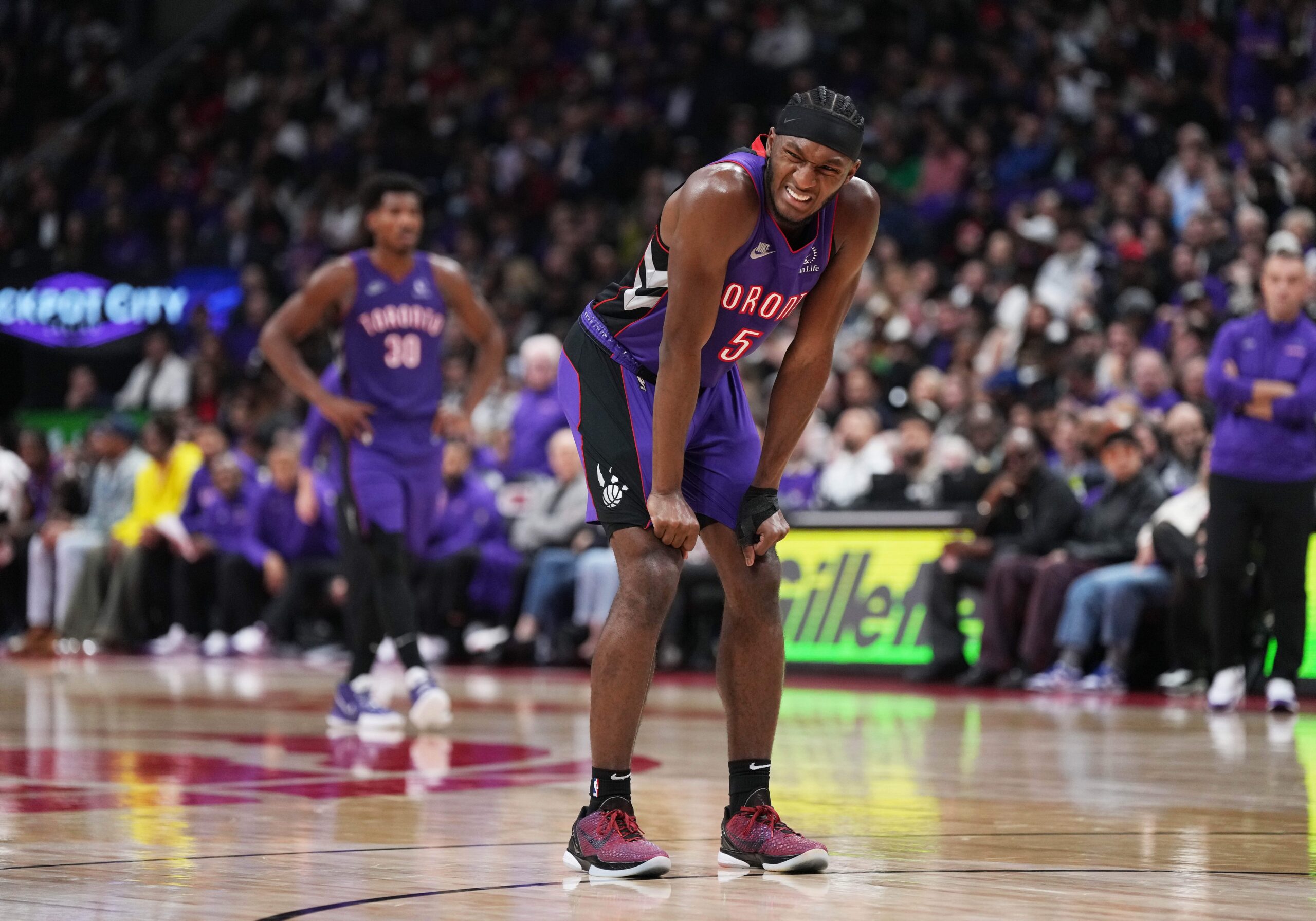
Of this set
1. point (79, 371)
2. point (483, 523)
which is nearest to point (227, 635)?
point (483, 523)

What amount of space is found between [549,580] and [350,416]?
5492 mm

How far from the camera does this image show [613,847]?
3.95 m

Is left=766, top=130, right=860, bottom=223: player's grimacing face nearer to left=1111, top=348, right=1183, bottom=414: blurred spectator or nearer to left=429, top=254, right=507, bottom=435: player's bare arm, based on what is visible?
left=429, top=254, right=507, bottom=435: player's bare arm

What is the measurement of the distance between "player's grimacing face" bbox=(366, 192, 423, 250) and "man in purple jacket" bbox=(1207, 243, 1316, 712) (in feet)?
13.1

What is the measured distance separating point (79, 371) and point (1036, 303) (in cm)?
1097

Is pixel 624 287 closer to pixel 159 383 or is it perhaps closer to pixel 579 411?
pixel 579 411

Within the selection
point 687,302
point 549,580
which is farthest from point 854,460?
point 687,302

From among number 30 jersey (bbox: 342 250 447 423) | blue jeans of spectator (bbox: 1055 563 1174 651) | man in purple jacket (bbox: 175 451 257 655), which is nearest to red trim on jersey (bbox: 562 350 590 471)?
number 30 jersey (bbox: 342 250 447 423)

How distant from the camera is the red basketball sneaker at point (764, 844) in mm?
4004

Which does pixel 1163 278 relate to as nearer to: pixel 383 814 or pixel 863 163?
pixel 863 163

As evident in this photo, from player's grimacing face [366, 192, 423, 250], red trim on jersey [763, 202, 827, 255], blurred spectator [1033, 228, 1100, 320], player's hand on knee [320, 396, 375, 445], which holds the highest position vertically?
blurred spectator [1033, 228, 1100, 320]

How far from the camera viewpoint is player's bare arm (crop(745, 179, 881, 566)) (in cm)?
425

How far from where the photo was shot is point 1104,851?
14.0 ft

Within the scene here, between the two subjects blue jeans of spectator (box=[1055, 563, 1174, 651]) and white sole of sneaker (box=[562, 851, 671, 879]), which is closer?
white sole of sneaker (box=[562, 851, 671, 879])
